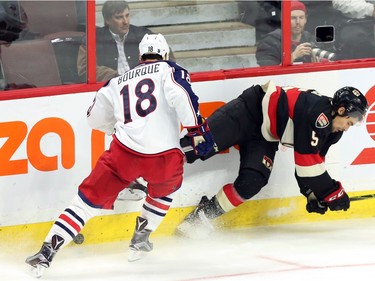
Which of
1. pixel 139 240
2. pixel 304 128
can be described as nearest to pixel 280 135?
pixel 304 128

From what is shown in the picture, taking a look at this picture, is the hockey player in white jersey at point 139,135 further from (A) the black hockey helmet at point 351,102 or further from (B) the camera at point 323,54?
(B) the camera at point 323,54

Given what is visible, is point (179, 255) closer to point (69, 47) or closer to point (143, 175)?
point (143, 175)

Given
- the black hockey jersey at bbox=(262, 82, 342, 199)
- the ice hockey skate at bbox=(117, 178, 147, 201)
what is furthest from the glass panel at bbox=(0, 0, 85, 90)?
the black hockey jersey at bbox=(262, 82, 342, 199)

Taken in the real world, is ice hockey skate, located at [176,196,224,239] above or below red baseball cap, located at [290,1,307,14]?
below

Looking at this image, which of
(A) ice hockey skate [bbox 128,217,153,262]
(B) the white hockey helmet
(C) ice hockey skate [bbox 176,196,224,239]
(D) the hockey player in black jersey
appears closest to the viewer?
(B) the white hockey helmet

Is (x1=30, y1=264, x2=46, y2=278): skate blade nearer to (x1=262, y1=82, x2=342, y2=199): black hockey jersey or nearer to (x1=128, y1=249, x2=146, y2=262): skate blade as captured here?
(x1=128, y1=249, x2=146, y2=262): skate blade

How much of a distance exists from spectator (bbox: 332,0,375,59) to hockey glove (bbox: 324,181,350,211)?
0.78 m

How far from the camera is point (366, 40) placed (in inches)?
218

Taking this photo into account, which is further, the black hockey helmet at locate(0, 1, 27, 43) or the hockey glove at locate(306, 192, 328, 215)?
the hockey glove at locate(306, 192, 328, 215)

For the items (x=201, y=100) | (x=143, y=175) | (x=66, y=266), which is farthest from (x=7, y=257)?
(x=201, y=100)

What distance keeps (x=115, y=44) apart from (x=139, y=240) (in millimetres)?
974

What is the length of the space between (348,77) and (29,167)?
1722mm

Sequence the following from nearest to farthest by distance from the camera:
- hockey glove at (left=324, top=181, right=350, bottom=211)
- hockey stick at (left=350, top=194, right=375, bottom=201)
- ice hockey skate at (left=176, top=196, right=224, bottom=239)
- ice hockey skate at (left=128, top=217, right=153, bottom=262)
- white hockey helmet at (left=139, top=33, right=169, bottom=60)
Result: white hockey helmet at (left=139, top=33, right=169, bottom=60) < ice hockey skate at (left=128, top=217, right=153, bottom=262) < hockey glove at (left=324, top=181, right=350, bottom=211) < ice hockey skate at (left=176, top=196, right=224, bottom=239) < hockey stick at (left=350, top=194, right=375, bottom=201)

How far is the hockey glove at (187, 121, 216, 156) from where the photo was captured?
4.62 m
